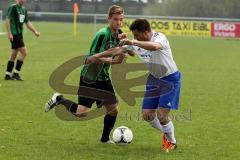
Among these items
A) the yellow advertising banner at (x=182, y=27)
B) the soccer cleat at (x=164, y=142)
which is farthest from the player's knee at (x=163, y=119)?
the yellow advertising banner at (x=182, y=27)

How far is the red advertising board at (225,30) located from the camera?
46.0 metres

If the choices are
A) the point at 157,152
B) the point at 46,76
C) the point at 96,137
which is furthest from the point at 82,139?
the point at 46,76

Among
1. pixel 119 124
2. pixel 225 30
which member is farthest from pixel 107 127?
pixel 225 30

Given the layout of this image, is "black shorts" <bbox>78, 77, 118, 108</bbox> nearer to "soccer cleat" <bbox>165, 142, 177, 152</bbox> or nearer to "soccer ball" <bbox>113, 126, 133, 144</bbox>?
"soccer ball" <bbox>113, 126, 133, 144</bbox>

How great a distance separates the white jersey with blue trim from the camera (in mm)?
7914

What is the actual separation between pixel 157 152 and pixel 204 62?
56.4 ft

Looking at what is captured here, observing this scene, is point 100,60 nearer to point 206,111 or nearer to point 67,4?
point 206,111

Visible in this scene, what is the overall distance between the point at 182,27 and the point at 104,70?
40227mm

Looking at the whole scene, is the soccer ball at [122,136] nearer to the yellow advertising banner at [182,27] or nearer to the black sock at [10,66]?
the black sock at [10,66]

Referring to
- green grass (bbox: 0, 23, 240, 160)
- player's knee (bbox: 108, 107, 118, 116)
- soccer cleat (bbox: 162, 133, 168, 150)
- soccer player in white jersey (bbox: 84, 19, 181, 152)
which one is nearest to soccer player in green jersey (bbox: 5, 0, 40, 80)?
green grass (bbox: 0, 23, 240, 160)

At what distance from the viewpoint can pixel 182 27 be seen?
4812cm

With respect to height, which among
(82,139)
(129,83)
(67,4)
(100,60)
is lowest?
(67,4)

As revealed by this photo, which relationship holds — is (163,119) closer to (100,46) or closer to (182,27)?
(100,46)

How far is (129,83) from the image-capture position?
49.9ft
